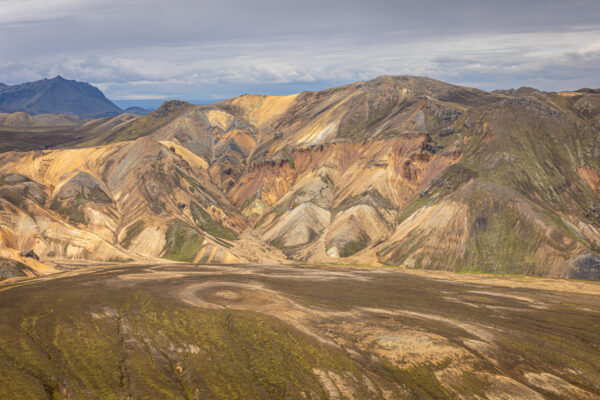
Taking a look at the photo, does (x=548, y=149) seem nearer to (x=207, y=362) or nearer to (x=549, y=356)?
(x=549, y=356)

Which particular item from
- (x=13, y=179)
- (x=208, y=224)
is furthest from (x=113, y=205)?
(x=208, y=224)

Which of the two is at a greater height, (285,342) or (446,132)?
(446,132)

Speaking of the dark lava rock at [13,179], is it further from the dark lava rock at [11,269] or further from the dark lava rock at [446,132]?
the dark lava rock at [446,132]

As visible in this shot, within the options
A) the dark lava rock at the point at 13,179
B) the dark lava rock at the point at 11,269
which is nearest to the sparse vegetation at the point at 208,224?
the dark lava rock at the point at 13,179

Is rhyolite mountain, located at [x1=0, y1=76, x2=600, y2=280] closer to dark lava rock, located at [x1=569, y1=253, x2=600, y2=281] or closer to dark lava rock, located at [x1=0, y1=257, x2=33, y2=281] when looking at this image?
dark lava rock, located at [x1=569, y1=253, x2=600, y2=281]

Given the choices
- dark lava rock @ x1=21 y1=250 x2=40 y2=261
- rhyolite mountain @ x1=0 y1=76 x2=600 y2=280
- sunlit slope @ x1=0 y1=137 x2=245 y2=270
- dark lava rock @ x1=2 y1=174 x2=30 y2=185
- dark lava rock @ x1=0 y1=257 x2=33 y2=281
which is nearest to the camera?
dark lava rock @ x1=0 y1=257 x2=33 y2=281

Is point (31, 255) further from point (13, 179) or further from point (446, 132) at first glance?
point (446, 132)

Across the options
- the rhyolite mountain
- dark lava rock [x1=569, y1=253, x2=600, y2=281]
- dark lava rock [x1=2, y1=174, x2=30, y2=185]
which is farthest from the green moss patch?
dark lava rock [x1=569, y1=253, x2=600, y2=281]

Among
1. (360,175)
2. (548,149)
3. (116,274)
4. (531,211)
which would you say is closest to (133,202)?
(116,274)

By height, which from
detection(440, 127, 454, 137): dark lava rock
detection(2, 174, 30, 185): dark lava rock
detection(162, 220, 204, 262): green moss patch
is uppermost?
detection(440, 127, 454, 137): dark lava rock
